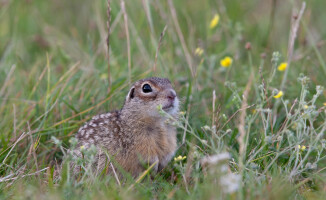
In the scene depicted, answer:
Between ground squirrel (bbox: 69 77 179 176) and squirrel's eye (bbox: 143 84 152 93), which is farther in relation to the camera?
squirrel's eye (bbox: 143 84 152 93)

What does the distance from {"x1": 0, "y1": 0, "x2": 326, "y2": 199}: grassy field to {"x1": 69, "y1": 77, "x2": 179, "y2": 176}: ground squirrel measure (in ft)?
0.60

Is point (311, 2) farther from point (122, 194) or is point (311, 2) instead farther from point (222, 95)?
point (122, 194)

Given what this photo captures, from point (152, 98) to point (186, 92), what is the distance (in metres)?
1.01

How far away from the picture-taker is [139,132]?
4.89 m

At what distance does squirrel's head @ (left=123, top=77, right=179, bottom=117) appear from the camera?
4.80 m

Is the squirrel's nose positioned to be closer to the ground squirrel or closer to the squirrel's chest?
the ground squirrel

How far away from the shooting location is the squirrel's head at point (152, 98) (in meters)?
4.80

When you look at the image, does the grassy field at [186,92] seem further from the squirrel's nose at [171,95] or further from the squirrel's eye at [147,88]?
the squirrel's eye at [147,88]

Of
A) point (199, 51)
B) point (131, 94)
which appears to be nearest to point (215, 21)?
point (199, 51)

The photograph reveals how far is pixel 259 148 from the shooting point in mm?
4535

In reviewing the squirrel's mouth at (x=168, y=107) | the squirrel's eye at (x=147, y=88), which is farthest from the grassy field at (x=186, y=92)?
the squirrel's eye at (x=147, y=88)

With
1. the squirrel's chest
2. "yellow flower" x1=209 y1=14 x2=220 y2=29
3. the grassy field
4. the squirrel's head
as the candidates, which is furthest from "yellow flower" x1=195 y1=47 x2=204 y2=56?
the squirrel's chest

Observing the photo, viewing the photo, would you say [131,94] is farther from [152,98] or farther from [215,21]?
[215,21]

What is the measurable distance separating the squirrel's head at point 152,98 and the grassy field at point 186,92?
39 cm
